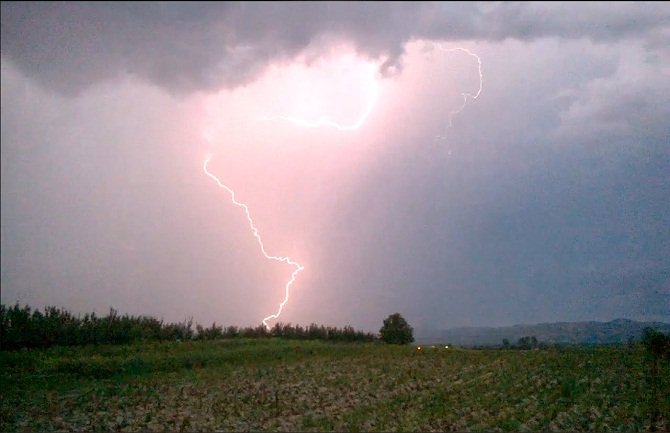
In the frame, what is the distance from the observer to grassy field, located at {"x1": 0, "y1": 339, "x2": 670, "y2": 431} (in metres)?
18.1

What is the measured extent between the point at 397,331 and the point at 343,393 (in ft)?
96.6

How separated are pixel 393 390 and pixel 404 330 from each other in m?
28.7

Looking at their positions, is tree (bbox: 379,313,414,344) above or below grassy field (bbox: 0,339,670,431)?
above

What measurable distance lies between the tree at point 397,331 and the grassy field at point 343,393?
14.9m

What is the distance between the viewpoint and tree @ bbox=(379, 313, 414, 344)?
5181 cm

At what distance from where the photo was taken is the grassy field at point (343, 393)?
59.5ft

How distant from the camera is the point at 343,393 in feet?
75.5

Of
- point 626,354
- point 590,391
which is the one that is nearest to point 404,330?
point 626,354

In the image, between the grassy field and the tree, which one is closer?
the grassy field

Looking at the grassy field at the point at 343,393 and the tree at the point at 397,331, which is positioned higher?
the tree at the point at 397,331

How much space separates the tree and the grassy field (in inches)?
586

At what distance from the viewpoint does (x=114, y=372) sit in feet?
112

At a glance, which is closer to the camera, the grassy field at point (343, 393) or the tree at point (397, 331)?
the grassy field at point (343, 393)

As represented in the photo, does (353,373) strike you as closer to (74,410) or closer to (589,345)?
(74,410)
